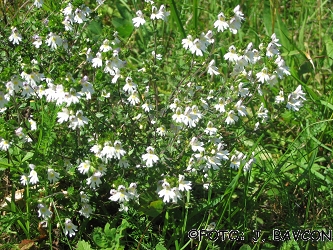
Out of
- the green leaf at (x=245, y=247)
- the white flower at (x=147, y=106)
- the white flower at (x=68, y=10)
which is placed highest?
the white flower at (x=68, y=10)

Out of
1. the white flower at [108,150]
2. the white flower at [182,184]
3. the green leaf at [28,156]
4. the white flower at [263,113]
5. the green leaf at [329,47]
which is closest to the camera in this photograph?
the white flower at [108,150]

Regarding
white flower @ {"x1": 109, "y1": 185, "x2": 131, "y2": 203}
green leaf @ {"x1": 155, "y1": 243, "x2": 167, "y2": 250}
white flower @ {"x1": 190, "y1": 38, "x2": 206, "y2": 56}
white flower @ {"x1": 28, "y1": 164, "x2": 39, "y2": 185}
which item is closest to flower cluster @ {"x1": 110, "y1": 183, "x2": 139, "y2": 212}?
white flower @ {"x1": 109, "y1": 185, "x2": 131, "y2": 203}

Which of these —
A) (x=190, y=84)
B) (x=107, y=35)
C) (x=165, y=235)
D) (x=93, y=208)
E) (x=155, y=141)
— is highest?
(x=107, y=35)

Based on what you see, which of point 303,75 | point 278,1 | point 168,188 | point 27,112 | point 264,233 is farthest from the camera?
point 278,1

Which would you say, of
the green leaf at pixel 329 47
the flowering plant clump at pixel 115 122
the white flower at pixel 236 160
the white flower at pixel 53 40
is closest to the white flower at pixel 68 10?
the flowering plant clump at pixel 115 122

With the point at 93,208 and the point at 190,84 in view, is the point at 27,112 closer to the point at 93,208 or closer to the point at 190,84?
the point at 93,208

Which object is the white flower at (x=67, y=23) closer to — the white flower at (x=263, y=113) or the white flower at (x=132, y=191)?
the white flower at (x=132, y=191)

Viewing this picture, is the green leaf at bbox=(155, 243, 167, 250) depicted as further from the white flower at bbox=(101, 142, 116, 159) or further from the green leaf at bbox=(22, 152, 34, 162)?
the green leaf at bbox=(22, 152, 34, 162)

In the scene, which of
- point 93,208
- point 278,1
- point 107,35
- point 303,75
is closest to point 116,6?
point 278,1
